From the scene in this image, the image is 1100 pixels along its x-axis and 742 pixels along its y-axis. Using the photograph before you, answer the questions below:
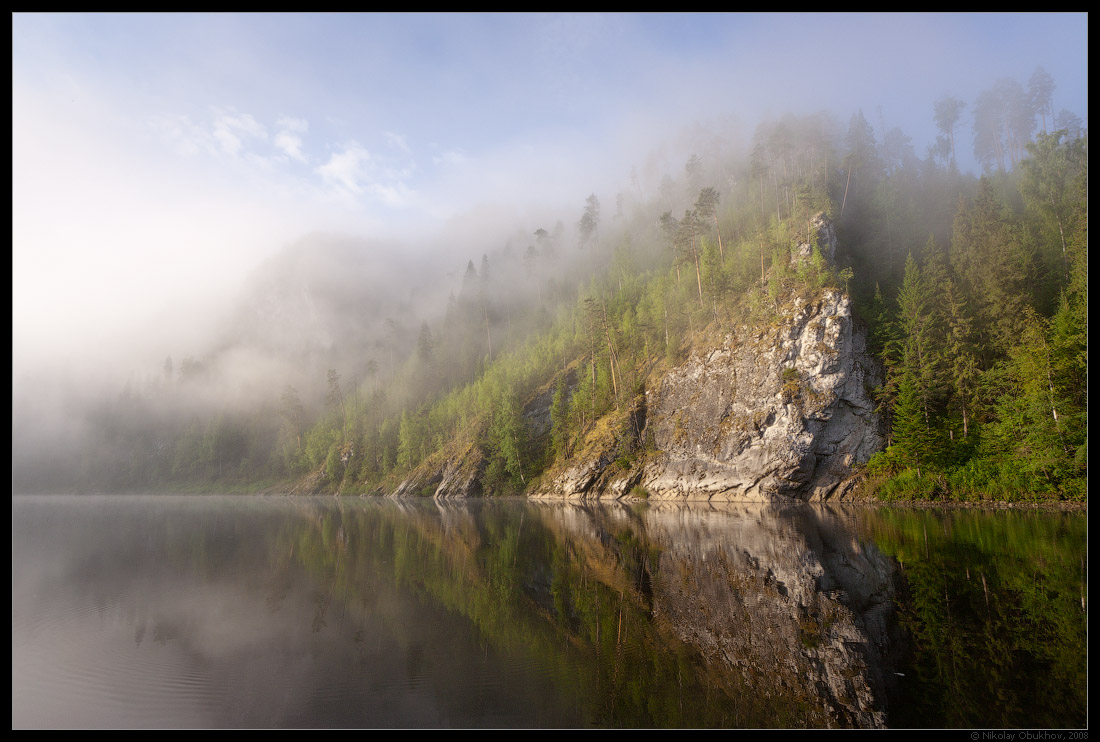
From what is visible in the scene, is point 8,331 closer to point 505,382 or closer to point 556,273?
point 505,382

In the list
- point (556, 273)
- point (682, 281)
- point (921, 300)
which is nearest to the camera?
point (921, 300)

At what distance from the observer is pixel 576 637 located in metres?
11.1

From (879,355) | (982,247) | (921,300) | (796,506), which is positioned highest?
(982,247)

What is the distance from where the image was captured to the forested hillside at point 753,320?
41312 mm

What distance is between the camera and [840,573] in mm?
16078

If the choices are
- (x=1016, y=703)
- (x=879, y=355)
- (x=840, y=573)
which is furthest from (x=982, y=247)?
(x=1016, y=703)

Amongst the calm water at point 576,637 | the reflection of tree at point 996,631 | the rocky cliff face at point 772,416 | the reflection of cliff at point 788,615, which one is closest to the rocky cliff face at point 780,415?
the rocky cliff face at point 772,416

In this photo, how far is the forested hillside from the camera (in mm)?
41312

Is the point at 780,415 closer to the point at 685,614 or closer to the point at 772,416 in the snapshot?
the point at 772,416

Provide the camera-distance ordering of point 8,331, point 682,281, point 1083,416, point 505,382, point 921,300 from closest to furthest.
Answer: point 8,331
point 1083,416
point 921,300
point 682,281
point 505,382

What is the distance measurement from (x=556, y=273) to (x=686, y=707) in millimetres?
111573

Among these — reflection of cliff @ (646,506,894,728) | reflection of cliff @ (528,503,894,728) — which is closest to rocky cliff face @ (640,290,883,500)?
reflection of cliff @ (528,503,894,728)

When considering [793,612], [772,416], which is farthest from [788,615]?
[772,416]

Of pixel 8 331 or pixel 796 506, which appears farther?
pixel 796 506
